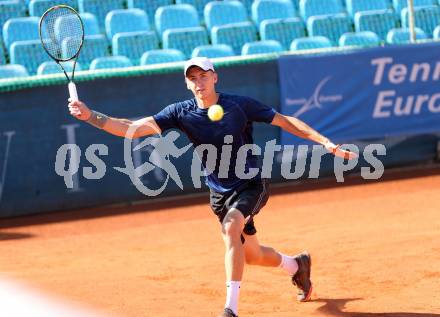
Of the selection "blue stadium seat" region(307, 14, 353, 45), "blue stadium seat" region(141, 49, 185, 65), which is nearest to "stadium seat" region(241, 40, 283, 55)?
"blue stadium seat" region(307, 14, 353, 45)

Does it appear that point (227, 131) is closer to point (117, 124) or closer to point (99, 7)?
point (117, 124)

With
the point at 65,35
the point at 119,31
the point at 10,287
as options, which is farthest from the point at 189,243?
the point at 119,31

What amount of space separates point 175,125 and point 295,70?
5.65 meters

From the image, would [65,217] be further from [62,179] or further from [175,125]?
[175,125]

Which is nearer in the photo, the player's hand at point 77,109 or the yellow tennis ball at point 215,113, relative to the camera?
the player's hand at point 77,109

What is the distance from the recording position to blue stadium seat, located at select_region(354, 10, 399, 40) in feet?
45.5

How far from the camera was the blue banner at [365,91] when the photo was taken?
39.0ft

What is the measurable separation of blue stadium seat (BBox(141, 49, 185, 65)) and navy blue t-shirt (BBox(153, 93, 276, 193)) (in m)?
6.03

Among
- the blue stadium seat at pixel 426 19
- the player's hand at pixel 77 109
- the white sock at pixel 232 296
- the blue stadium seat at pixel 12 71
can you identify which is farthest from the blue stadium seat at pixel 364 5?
the player's hand at pixel 77 109

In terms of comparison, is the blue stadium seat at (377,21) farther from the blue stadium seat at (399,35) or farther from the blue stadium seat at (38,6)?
the blue stadium seat at (38,6)

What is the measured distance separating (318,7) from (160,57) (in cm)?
312

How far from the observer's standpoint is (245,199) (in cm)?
621

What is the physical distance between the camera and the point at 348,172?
40.9ft

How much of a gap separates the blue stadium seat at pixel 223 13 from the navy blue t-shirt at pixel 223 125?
288 inches
